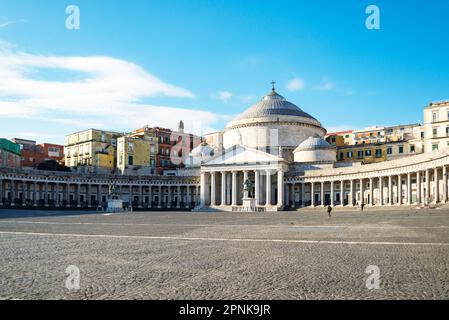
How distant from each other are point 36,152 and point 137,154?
83.3 feet

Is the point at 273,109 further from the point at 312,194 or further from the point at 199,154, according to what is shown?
the point at 312,194

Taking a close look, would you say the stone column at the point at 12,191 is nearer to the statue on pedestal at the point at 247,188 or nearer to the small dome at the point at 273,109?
the statue on pedestal at the point at 247,188

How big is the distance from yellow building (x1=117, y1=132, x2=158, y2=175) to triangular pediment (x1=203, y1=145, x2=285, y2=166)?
1743 centimetres

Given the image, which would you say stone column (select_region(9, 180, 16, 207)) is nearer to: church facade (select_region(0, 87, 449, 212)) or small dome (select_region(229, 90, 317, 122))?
church facade (select_region(0, 87, 449, 212))

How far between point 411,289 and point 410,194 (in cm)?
5483

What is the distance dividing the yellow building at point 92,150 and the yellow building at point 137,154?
3.14 m

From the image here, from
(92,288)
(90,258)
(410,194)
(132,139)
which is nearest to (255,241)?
(90,258)

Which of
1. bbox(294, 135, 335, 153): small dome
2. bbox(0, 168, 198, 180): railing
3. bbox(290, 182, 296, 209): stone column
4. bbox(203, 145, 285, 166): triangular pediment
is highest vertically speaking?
bbox(294, 135, 335, 153): small dome

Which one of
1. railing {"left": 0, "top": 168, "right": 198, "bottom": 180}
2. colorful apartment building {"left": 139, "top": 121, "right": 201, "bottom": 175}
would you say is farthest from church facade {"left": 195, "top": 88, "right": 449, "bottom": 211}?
railing {"left": 0, "top": 168, "right": 198, "bottom": 180}

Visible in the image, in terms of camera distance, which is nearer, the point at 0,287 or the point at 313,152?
the point at 0,287

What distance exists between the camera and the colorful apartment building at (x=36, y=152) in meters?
97.6

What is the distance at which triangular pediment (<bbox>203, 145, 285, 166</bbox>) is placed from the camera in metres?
79.6

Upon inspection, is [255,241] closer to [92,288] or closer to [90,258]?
[90,258]

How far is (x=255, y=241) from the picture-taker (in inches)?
670
